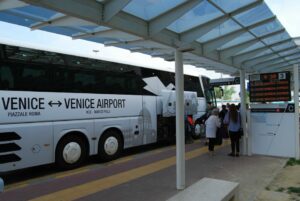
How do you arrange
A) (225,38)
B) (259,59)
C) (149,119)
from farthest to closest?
1. (149,119)
2. (259,59)
3. (225,38)

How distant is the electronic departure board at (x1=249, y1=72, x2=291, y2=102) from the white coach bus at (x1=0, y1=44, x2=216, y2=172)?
11.5ft

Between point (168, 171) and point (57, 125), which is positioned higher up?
point (57, 125)

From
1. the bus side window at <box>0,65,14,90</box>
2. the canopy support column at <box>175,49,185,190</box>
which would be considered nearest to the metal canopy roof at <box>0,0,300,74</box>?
the canopy support column at <box>175,49,185,190</box>

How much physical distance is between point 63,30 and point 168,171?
4.25 meters

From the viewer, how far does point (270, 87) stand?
10.2 metres

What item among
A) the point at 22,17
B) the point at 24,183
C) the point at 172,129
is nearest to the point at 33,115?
the point at 24,183

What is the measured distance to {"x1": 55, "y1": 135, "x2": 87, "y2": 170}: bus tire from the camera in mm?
8789

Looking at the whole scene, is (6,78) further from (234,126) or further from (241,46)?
(234,126)

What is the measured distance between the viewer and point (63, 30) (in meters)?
6.71

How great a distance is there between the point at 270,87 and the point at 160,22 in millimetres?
5803

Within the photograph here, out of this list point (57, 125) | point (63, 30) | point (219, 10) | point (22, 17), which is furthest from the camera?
point (57, 125)

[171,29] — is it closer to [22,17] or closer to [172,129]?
[22,17]

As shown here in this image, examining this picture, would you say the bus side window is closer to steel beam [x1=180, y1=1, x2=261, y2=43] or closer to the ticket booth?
steel beam [x1=180, y1=1, x2=261, y2=43]

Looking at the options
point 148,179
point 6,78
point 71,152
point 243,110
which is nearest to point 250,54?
point 243,110
